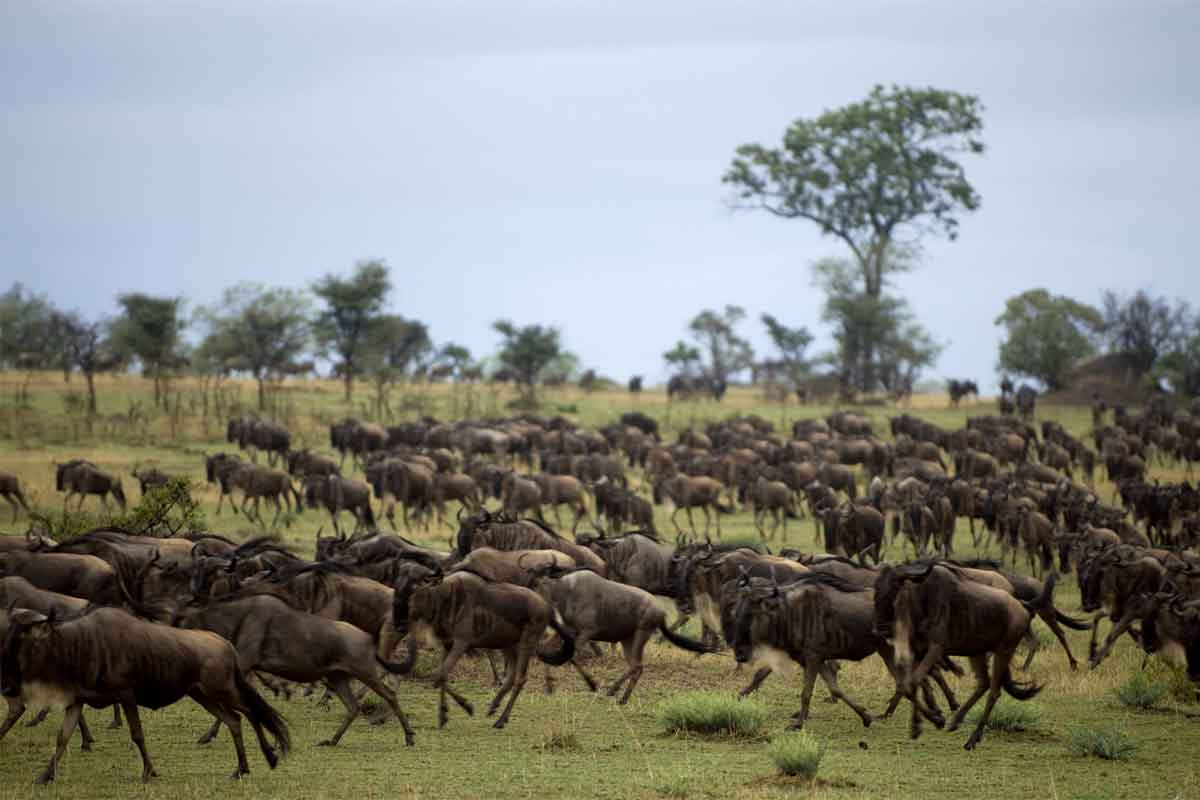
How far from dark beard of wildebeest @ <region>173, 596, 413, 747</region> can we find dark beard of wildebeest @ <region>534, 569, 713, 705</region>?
250 centimetres

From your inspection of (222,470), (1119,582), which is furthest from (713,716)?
(222,470)

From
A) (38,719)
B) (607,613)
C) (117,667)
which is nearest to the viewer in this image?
(117,667)

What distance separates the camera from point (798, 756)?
31.7 feet

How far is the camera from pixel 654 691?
13.3 meters

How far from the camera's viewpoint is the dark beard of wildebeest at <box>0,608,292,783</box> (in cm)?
917

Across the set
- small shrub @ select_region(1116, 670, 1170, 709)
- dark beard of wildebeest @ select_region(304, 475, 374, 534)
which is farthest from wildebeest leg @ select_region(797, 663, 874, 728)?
dark beard of wildebeest @ select_region(304, 475, 374, 534)

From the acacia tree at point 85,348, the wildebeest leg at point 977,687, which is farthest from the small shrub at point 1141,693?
the acacia tree at point 85,348

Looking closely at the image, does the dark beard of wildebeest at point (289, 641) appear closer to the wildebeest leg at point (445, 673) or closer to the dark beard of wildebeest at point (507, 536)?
the wildebeest leg at point (445, 673)

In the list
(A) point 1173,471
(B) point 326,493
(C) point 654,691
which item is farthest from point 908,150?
(C) point 654,691

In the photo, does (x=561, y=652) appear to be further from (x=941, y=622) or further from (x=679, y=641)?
(x=941, y=622)

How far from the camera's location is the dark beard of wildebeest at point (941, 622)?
440 inches

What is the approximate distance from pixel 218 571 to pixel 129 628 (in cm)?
270

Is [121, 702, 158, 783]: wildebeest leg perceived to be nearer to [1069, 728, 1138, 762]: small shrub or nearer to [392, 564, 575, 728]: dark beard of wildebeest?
[392, 564, 575, 728]: dark beard of wildebeest

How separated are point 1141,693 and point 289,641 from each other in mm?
7547
